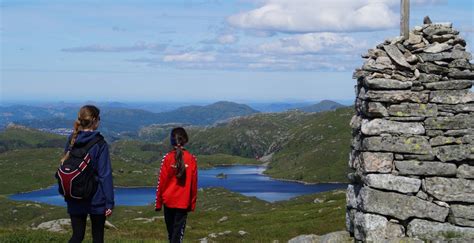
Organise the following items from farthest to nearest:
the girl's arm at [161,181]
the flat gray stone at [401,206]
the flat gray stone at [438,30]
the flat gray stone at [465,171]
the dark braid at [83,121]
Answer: the flat gray stone at [438,30], the flat gray stone at [465,171], the flat gray stone at [401,206], the girl's arm at [161,181], the dark braid at [83,121]

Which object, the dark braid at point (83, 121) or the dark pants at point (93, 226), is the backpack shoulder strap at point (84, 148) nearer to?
the dark braid at point (83, 121)

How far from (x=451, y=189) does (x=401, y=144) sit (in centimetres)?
174

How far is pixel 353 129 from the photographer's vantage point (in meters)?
17.2

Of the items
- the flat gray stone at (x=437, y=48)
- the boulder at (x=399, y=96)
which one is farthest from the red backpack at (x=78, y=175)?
the flat gray stone at (x=437, y=48)

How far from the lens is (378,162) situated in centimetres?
1438

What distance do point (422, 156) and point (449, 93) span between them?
1930 mm

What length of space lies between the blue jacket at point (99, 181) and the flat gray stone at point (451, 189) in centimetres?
828

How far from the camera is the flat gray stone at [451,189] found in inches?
550

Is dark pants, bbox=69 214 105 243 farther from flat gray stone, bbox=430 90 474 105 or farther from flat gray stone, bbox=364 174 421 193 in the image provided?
flat gray stone, bbox=430 90 474 105

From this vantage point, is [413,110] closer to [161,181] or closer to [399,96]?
[399,96]

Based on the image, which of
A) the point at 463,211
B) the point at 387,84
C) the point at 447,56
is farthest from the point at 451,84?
the point at 463,211

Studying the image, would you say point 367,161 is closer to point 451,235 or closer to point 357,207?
point 357,207

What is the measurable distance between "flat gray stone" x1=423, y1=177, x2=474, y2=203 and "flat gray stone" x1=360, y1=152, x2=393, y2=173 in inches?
42.6

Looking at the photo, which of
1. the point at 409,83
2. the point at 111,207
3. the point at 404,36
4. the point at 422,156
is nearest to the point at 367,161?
the point at 422,156
